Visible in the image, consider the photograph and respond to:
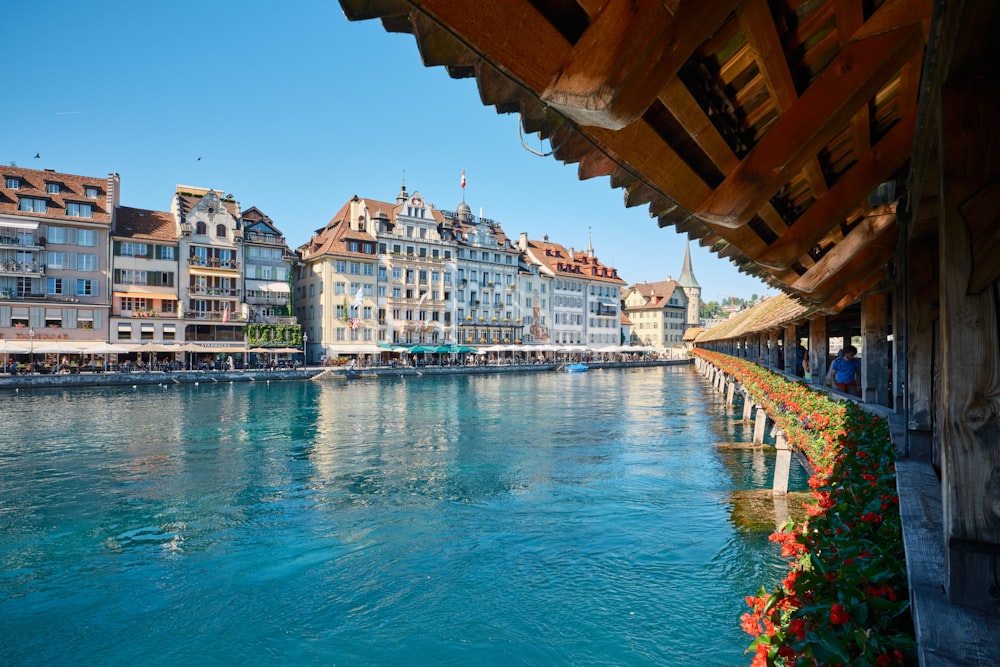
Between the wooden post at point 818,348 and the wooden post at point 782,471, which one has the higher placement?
the wooden post at point 818,348

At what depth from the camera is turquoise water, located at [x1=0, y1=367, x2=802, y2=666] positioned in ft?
25.5

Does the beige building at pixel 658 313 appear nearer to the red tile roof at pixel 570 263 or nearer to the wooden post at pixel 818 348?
the red tile roof at pixel 570 263

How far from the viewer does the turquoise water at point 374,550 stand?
306 inches

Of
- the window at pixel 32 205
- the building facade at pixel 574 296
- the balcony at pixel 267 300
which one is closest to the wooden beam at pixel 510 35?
the window at pixel 32 205

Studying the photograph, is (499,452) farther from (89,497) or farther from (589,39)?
(589,39)

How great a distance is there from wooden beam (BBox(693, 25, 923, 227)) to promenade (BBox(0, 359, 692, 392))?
152ft

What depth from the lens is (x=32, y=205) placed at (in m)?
47.0

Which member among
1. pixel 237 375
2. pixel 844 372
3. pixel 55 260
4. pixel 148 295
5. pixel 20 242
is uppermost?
pixel 20 242

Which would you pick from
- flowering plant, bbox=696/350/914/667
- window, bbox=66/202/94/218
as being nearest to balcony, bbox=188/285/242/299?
window, bbox=66/202/94/218

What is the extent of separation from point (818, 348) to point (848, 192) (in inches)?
501

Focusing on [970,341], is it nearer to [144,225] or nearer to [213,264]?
[213,264]

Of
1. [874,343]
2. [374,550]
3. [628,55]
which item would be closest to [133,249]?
[374,550]

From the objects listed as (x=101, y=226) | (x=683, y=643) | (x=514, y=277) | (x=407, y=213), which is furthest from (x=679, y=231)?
(x=514, y=277)

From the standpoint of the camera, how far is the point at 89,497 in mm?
13992
